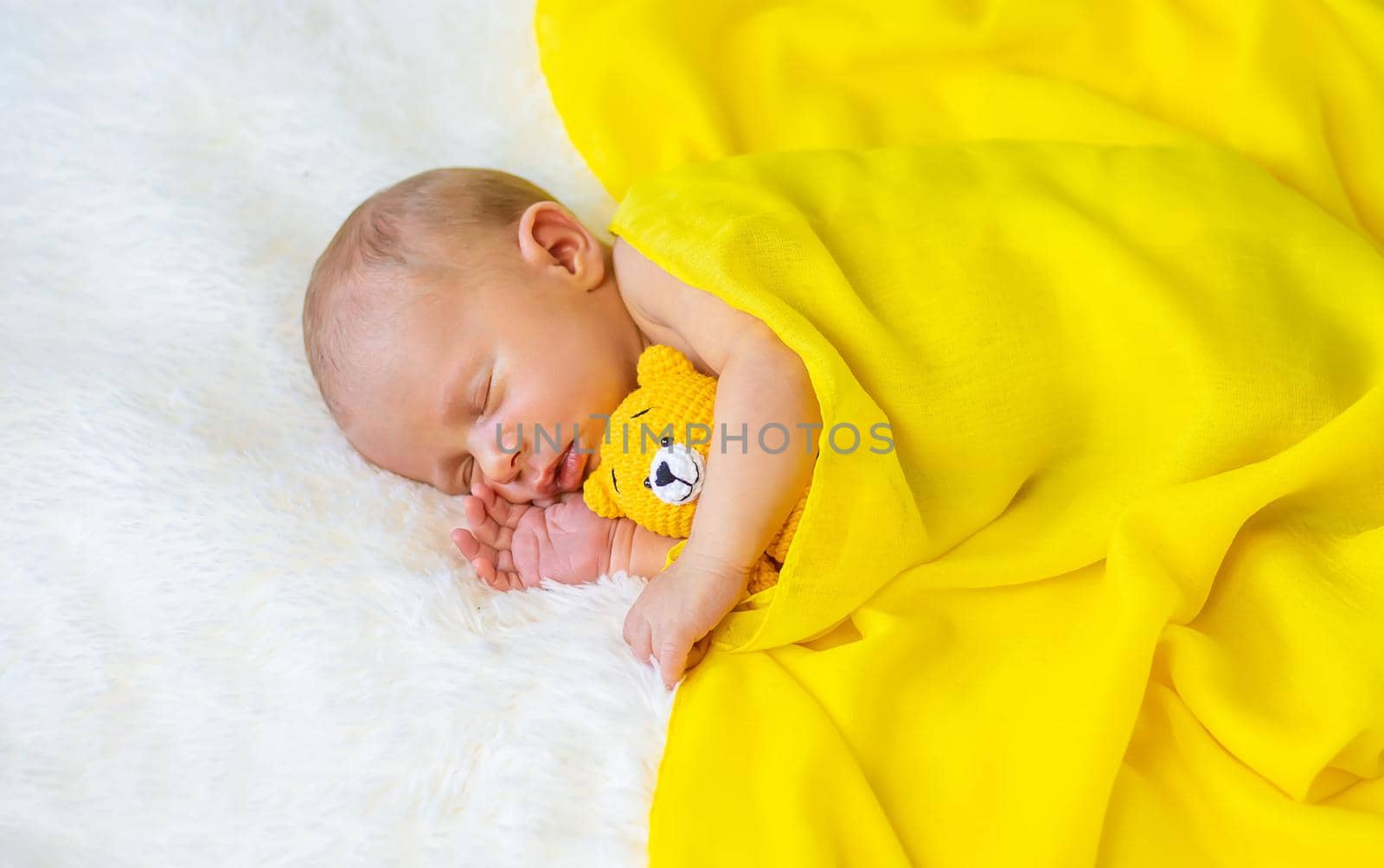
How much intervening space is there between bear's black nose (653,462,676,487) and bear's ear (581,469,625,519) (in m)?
0.08

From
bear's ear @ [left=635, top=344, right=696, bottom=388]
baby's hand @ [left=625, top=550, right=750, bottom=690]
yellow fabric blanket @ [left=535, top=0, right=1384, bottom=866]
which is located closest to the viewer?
yellow fabric blanket @ [left=535, top=0, right=1384, bottom=866]

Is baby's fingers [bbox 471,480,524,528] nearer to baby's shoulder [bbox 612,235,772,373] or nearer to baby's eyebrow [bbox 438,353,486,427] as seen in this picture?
baby's eyebrow [bbox 438,353,486,427]

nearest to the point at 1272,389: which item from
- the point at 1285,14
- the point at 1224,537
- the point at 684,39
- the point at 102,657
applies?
the point at 1224,537

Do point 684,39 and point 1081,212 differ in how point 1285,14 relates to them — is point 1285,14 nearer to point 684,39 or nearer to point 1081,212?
point 1081,212

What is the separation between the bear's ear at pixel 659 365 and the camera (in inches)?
47.4

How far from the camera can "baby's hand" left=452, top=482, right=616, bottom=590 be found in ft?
4.02

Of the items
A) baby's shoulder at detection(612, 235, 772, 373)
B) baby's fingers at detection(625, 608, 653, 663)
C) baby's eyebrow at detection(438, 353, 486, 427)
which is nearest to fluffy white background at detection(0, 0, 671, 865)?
baby's fingers at detection(625, 608, 653, 663)

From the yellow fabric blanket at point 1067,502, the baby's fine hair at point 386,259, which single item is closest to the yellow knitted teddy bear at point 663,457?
the yellow fabric blanket at point 1067,502

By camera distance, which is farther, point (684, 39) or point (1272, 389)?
point (684, 39)

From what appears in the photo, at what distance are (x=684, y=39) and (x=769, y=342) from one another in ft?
1.89

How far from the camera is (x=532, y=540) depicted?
1258mm

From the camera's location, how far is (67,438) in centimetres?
126

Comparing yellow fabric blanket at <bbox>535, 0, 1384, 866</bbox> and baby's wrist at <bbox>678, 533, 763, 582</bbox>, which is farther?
baby's wrist at <bbox>678, 533, 763, 582</bbox>

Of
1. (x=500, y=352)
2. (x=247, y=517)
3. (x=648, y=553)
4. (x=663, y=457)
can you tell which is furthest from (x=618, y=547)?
(x=247, y=517)
